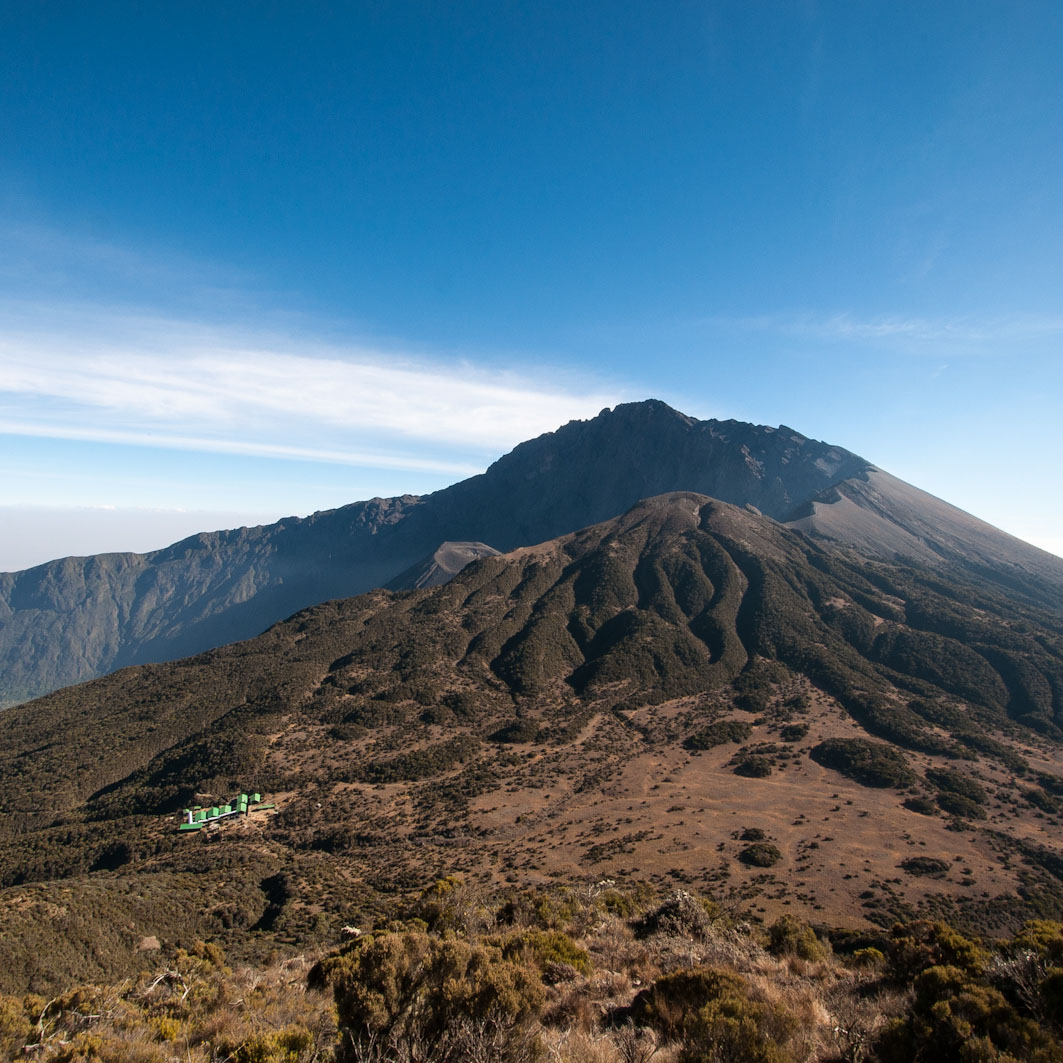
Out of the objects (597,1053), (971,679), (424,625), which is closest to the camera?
(597,1053)

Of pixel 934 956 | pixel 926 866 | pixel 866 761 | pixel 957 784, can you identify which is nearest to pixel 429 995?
pixel 934 956

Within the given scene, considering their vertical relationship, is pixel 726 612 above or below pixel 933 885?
above

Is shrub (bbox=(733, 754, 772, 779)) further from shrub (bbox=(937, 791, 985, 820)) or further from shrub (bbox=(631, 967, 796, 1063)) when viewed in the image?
shrub (bbox=(631, 967, 796, 1063))

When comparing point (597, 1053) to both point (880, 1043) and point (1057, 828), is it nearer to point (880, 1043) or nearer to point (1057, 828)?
point (880, 1043)

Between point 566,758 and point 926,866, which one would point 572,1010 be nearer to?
point 926,866

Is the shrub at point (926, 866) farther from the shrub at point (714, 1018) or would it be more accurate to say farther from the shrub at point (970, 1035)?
the shrub at point (714, 1018)

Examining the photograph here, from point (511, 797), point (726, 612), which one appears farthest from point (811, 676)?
point (511, 797)
